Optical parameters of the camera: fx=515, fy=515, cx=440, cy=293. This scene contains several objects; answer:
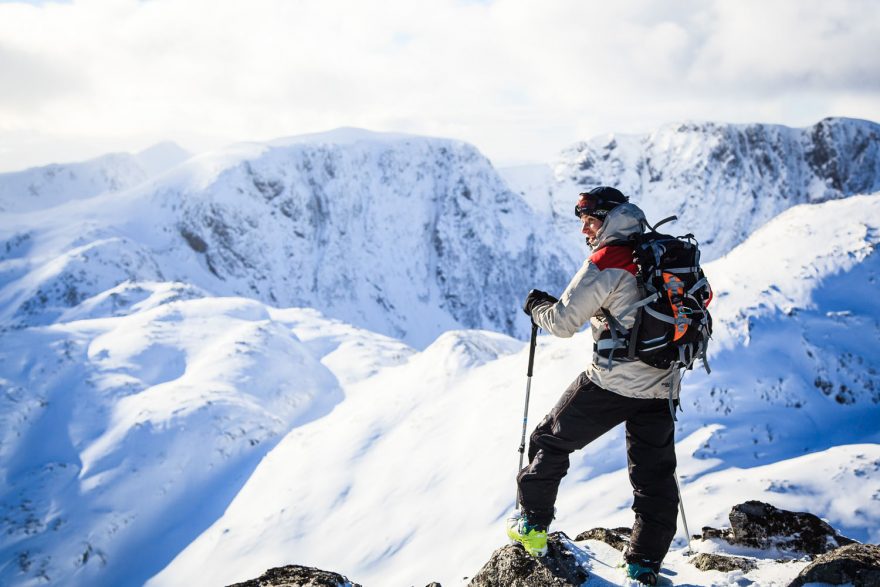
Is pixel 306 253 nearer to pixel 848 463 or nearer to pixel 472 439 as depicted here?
pixel 472 439

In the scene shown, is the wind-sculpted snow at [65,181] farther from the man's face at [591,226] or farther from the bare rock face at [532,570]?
the man's face at [591,226]

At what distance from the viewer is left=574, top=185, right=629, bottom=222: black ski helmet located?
402cm

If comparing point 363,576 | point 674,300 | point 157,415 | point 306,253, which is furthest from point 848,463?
point 306,253

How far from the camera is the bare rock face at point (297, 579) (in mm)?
4164

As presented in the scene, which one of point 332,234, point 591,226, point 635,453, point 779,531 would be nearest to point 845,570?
point 635,453

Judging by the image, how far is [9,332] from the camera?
68.5 ft

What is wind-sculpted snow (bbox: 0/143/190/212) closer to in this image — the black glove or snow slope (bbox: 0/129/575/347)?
snow slope (bbox: 0/129/575/347)

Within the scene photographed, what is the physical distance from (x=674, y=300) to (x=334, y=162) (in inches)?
3352

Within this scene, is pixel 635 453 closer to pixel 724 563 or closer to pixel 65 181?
pixel 724 563

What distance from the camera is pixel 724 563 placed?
433cm

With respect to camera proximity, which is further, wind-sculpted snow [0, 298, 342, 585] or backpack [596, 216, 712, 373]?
wind-sculpted snow [0, 298, 342, 585]

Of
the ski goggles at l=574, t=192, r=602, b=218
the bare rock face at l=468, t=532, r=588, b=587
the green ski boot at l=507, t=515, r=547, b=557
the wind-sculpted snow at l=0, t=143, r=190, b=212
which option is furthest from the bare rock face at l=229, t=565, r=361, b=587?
the wind-sculpted snow at l=0, t=143, r=190, b=212

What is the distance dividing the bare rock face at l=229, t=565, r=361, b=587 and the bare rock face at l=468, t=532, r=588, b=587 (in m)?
1.18

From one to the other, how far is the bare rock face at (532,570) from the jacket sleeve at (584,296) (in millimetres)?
1941
